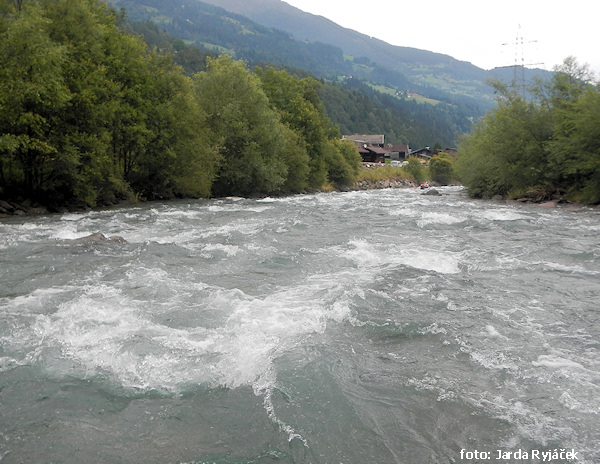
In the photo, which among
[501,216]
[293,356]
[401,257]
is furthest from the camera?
[501,216]

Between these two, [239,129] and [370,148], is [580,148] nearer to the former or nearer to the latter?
[239,129]

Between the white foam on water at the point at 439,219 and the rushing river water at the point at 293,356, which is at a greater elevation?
the rushing river water at the point at 293,356

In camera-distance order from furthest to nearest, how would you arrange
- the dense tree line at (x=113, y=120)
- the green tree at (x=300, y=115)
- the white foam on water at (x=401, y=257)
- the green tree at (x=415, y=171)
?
the green tree at (x=415, y=171)
the green tree at (x=300, y=115)
the dense tree line at (x=113, y=120)
the white foam on water at (x=401, y=257)

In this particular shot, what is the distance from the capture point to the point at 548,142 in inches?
1252

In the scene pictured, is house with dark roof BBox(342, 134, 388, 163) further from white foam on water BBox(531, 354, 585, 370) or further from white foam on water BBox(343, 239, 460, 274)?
white foam on water BBox(531, 354, 585, 370)

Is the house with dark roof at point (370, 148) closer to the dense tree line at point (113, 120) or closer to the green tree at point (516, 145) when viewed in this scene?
the green tree at point (516, 145)

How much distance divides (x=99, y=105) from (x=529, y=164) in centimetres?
2967

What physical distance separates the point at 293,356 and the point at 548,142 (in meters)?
32.0

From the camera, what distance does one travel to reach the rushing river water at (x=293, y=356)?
14.2 ft

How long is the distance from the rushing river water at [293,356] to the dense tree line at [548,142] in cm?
2045

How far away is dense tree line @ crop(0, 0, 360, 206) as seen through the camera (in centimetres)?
1891

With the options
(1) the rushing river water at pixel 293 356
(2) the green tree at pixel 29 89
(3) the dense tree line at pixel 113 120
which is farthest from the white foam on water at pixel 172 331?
(3) the dense tree line at pixel 113 120

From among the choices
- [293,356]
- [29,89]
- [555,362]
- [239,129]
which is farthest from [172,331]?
[239,129]

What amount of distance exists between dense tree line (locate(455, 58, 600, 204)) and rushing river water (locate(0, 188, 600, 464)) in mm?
20452
